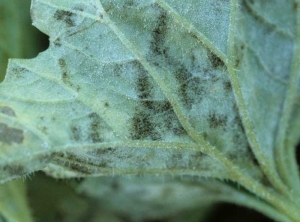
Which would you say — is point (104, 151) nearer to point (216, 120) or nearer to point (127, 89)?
point (127, 89)

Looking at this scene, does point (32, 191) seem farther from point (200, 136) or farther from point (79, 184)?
point (200, 136)

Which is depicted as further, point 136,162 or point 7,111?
point 136,162

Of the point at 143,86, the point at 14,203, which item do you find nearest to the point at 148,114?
the point at 143,86

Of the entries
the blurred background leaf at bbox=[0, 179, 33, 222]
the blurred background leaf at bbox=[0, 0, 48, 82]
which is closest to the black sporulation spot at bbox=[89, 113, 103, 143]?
the blurred background leaf at bbox=[0, 179, 33, 222]

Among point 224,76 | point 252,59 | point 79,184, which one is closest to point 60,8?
point 224,76

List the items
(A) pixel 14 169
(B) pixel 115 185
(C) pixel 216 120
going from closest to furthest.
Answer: (A) pixel 14 169 < (C) pixel 216 120 < (B) pixel 115 185

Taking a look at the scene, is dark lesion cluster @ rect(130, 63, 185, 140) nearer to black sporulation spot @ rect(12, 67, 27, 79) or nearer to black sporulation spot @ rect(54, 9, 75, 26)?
black sporulation spot @ rect(54, 9, 75, 26)

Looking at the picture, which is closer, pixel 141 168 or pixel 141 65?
pixel 141 65

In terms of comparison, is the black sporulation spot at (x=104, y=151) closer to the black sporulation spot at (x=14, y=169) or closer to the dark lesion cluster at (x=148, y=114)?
the dark lesion cluster at (x=148, y=114)
